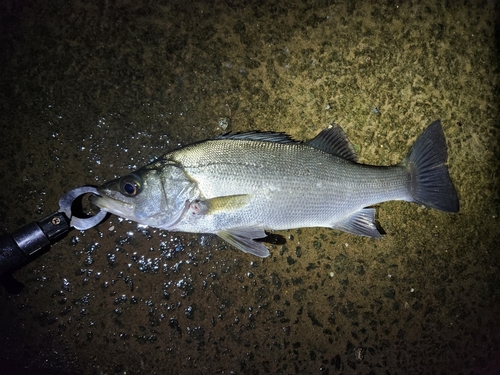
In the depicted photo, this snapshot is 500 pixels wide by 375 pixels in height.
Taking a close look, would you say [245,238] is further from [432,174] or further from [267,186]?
[432,174]

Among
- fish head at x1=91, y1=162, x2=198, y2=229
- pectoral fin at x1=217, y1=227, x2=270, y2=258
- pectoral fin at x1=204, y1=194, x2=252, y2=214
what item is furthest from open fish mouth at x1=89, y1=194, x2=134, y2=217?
pectoral fin at x1=217, y1=227, x2=270, y2=258

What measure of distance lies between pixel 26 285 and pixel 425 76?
347 centimetres

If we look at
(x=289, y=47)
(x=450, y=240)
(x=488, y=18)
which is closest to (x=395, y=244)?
(x=450, y=240)

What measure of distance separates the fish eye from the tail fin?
1.89m

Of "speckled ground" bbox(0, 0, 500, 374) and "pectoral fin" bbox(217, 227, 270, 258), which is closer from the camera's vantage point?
"pectoral fin" bbox(217, 227, 270, 258)

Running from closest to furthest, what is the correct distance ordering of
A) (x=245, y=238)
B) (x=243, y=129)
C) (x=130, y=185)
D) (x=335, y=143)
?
(x=130, y=185), (x=245, y=238), (x=335, y=143), (x=243, y=129)

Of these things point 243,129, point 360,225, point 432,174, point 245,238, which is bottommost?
point 360,225

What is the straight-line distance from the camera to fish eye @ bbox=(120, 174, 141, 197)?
2029 mm

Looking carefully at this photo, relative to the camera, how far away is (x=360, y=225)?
2326 millimetres

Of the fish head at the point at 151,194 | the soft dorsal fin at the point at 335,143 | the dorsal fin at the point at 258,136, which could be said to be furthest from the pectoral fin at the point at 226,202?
the soft dorsal fin at the point at 335,143

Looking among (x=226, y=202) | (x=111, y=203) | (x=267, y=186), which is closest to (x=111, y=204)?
(x=111, y=203)

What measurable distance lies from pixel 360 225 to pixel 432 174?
0.64 m

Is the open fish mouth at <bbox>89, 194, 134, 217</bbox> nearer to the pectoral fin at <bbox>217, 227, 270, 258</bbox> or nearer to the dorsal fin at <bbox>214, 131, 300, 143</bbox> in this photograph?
the pectoral fin at <bbox>217, 227, 270, 258</bbox>

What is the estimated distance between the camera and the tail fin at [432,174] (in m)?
2.34
